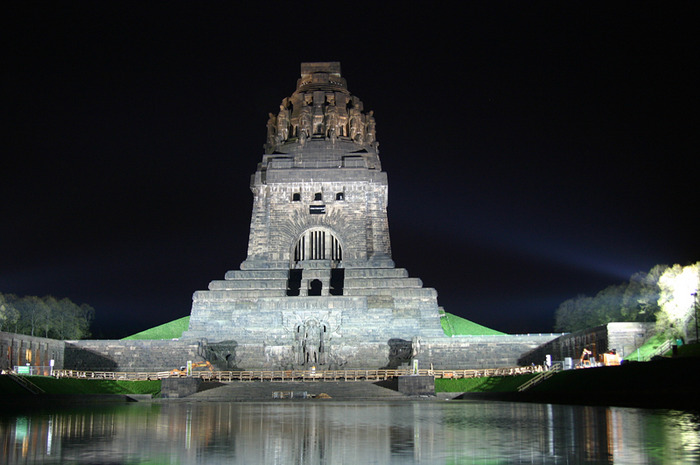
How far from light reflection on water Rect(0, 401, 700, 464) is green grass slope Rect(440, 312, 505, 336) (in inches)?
1791

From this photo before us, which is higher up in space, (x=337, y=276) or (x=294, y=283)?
(x=337, y=276)

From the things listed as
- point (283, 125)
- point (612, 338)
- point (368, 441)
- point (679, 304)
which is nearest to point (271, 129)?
point (283, 125)

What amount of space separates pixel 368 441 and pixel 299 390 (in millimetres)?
23815

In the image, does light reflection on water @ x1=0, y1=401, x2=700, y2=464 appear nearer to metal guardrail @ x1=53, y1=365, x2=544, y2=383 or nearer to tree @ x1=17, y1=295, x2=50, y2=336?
metal guardrail @ x1=53, y1=365, x2=544, y2=383

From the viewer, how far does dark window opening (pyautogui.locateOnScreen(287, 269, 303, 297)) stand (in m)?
51.9

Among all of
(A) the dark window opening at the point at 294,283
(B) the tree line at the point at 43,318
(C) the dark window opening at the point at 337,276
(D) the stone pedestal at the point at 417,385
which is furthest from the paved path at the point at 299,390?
(B) the tree line at the point at 43,318

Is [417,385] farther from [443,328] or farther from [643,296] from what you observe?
[443,328]

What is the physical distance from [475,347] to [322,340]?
9683mm

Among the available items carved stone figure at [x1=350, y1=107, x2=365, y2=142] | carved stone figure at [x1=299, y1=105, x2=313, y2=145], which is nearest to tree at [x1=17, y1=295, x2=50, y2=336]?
carved stone figure at [x1=299, y1=105, x2=313, y2=145]

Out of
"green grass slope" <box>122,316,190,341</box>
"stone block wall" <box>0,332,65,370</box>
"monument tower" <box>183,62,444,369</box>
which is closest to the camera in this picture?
"stone block wall" <box>0,332,65,370</box>

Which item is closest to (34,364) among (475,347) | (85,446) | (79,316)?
(79,316)

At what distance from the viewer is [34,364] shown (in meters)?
40.0

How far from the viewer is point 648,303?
138 feet

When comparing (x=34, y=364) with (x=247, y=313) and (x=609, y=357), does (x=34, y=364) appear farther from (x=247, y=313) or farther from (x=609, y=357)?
(x=609, y=357)
